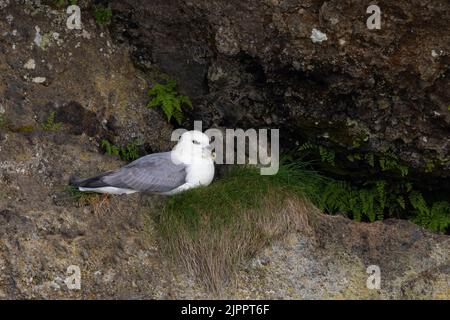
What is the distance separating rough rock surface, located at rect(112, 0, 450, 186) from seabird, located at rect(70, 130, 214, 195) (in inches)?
23.8

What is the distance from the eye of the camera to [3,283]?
252 inches

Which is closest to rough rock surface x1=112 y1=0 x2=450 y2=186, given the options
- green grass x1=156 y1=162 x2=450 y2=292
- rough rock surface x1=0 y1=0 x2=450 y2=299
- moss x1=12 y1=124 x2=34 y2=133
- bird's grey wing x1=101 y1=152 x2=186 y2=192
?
rough rock surface x1=0 y1=0 x2=450 y2=299

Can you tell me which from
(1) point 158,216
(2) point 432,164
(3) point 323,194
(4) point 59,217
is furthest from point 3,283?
(2) point 432,164

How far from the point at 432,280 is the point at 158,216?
2.37m

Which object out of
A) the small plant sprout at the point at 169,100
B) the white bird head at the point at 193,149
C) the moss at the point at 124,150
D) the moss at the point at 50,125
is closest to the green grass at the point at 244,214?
the white bird head at the point at 193,149

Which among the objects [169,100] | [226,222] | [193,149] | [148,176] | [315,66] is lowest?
[226,222]

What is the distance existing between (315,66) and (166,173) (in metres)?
1.58

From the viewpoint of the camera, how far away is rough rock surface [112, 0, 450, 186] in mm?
6750

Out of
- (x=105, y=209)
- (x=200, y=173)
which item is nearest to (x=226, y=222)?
(x=200, y=173)

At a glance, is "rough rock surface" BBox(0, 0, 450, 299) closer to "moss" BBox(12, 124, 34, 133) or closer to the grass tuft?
"moss" BBox(12, 124, 34, 133)

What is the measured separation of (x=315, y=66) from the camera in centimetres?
708

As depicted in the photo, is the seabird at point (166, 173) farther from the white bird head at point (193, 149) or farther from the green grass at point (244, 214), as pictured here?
the green grass at point (244, 214)

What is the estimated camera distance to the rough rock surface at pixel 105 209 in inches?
262

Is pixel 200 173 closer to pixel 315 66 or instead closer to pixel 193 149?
pixel 193 149
